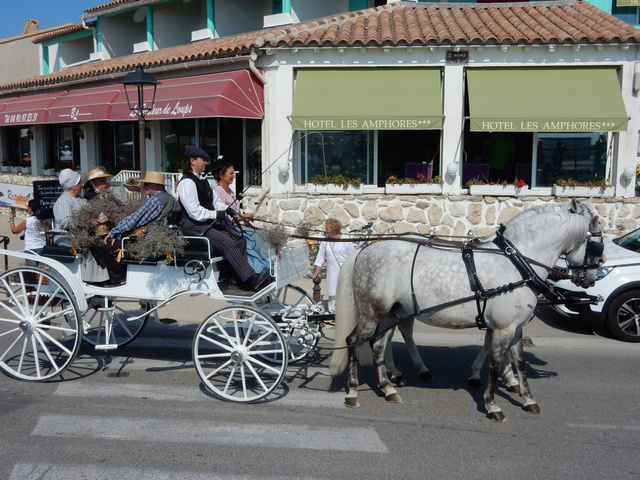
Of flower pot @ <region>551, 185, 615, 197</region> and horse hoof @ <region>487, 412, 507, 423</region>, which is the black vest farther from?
flower pot @ <region>551, 185, 615, 197</region>

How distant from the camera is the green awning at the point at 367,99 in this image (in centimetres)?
1217

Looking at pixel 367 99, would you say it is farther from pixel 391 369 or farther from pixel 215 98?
pixel 391 369

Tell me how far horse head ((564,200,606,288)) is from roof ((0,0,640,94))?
7.48 meters

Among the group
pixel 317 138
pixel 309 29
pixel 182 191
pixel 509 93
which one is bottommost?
pixel 182 191

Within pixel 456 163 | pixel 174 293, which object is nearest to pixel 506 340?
pixel 174 293

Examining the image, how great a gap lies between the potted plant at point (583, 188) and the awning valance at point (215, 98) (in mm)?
6298

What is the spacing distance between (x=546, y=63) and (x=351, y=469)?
10.4 meters

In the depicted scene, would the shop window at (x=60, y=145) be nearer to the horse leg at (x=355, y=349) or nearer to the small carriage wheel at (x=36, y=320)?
the small carriage wheel at (x=36, y=320)

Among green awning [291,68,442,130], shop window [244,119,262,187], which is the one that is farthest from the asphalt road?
shop window [244,119,262,187]

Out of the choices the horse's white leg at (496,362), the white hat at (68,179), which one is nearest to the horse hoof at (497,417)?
the horse's white leg at (496,362)

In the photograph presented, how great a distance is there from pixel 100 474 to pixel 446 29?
1130 cm

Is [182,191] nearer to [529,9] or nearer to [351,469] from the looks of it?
[351,469]

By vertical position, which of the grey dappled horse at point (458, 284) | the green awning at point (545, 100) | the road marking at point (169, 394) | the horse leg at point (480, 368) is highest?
the green awning at point (545, 100)

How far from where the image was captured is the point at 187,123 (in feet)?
55.1
